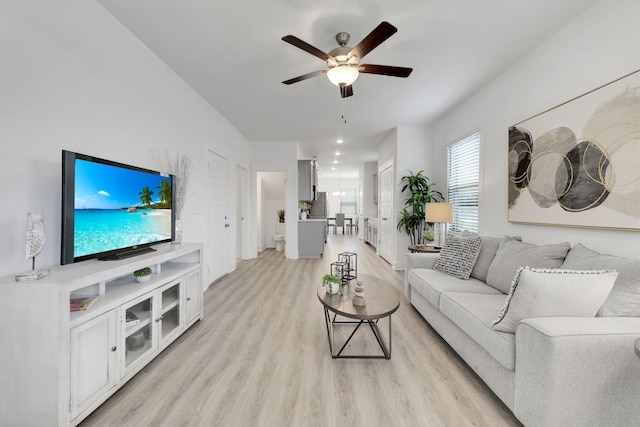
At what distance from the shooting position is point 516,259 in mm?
2244

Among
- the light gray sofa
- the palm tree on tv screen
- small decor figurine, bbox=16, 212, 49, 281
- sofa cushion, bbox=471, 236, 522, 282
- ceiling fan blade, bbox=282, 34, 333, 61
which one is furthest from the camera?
sofa cushion, bbox=471, 236, 522, 282

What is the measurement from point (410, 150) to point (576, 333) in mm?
4167

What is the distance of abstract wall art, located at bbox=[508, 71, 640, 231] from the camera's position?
172 centimetres

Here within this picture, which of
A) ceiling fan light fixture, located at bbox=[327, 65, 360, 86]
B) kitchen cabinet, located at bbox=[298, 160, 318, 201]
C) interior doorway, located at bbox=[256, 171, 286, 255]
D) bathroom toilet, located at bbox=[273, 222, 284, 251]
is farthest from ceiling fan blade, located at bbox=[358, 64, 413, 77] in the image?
bathroom toilet, located at bbox=[273, 222, 284, 251]

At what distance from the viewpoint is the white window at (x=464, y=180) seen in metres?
3.62

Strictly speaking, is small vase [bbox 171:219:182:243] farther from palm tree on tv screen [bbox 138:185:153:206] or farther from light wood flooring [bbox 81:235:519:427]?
light wood flooring [bbox 81:235:519:427]

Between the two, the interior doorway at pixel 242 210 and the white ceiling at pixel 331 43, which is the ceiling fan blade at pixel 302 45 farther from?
the interior doorway at pixel 242 210

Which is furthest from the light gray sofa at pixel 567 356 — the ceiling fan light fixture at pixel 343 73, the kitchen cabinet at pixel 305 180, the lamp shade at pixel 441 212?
the kitchen cabinet at pixel 305 180

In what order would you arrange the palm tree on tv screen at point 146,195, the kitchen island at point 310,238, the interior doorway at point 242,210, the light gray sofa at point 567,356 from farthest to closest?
1. the kitchen island at point 310,238
2. the interior doorway at point 242,210
3. the palm tree on tv screen at point 146,195
4. the light gray sofa at point 567,356

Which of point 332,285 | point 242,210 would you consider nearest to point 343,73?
point 332,285

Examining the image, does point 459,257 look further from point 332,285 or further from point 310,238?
point 310,238

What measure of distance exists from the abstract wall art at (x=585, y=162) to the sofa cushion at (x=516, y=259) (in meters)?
0.30

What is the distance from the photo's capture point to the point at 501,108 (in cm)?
299

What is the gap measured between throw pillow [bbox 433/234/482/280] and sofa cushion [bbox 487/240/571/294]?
20cm
